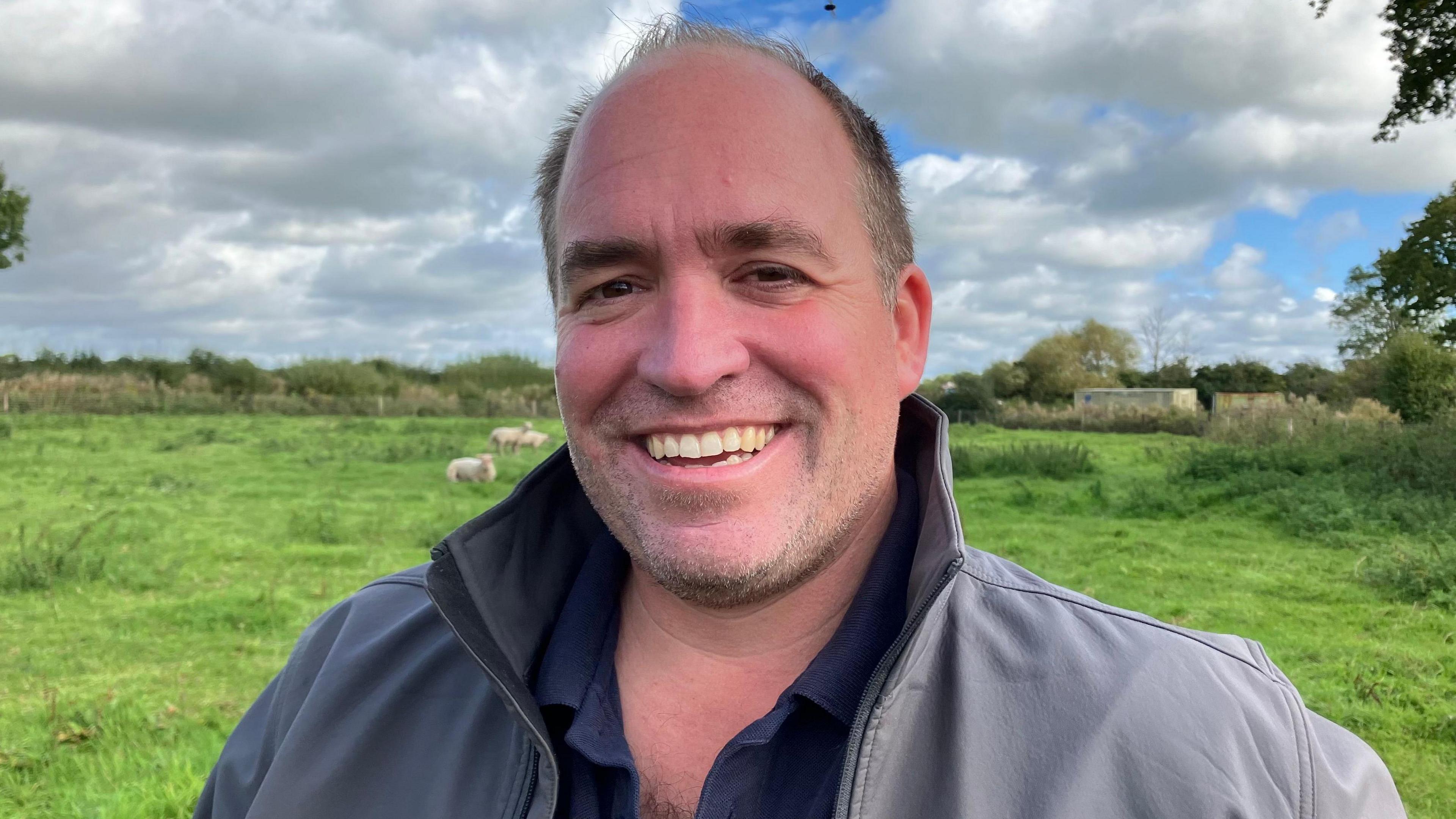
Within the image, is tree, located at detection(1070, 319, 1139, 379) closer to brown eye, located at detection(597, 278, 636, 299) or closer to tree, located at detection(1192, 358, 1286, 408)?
tree, located at detection(1192, 358, 1286, 408)

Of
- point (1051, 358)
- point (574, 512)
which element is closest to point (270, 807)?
point (574, 512)

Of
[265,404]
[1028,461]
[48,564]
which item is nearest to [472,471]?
[48,564]

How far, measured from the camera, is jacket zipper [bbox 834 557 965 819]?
1234 mm

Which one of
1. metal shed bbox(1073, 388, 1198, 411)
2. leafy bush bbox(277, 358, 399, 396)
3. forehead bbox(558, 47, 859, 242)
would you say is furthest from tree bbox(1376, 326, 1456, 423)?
leafy bush bbox(277, 358, 399, 396)

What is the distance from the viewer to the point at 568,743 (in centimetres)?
149

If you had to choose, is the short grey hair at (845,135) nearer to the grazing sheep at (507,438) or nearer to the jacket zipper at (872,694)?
the jacket zipper at (872,694)

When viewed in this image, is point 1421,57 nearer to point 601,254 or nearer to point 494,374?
point 601,254

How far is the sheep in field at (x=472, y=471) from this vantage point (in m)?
14.0

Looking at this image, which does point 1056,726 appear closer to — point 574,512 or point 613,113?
point 574,512

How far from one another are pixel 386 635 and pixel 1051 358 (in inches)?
1610

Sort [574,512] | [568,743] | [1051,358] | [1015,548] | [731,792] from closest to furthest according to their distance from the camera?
1. [731,792]
2. [568,743]
3. [574,512]
4. [1015,548]
5. [1051,358]

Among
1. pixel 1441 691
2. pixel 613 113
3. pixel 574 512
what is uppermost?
pixel 613 113

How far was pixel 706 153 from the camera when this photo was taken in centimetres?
161

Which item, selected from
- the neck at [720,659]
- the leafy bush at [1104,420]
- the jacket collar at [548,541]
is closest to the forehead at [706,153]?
the jacket collar at [548,541]
